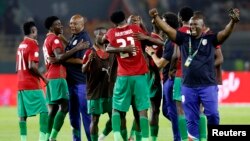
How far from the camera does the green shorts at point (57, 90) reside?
15086 mm

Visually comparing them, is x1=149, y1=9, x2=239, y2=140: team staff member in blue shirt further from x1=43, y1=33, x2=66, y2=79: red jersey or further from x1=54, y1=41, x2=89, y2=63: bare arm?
x1=43, y1=33, x2=66, y2=79: red jersey

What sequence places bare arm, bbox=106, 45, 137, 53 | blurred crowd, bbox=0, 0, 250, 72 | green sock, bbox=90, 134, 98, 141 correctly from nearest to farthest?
bare arm, bbox=106, 45, 137, 53 < green sock, bbox=90, 134, 98, 141 < blurred crowd, bbox=0, 0, 250, 72

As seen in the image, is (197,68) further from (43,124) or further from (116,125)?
(43,124)

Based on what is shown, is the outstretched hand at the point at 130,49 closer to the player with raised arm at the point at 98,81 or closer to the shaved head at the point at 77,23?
the player with raised arm at the point at 98,81

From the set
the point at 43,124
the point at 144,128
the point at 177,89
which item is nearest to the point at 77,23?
Answer: the point at 43,124

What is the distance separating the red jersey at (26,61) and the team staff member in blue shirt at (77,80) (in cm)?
63

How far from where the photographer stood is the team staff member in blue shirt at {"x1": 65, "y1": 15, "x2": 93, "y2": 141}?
1488cm

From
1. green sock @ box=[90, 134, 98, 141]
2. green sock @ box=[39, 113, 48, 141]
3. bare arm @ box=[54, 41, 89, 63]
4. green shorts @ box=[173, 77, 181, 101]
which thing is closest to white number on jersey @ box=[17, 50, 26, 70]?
bare arm @ box=[54, 41, 89, 63]

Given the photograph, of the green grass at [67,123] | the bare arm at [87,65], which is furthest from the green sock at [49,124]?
the green grass at [67,123]

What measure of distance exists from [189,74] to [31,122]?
1129cm

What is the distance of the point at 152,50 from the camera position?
46.7ft

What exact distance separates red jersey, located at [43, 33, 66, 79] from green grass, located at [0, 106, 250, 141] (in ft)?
7.82

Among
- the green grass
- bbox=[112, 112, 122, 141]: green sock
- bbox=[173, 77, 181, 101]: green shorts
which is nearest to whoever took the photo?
bbox=[112, 112, 122, 141]: green sock

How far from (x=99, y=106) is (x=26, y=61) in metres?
1.62
